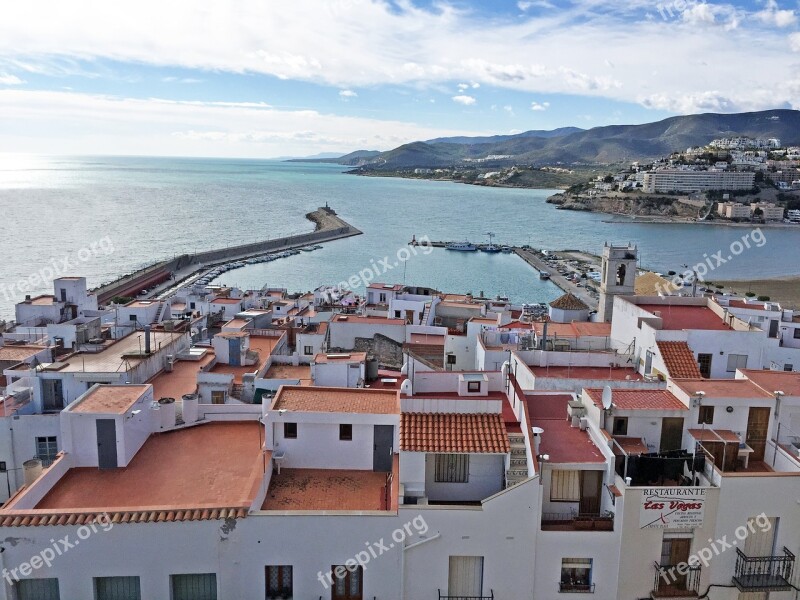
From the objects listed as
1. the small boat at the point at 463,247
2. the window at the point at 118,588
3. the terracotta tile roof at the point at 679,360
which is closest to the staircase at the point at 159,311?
the window at the point at 118,588

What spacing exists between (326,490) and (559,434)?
465 cm

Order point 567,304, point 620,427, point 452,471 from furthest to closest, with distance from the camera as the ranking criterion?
point 567,304 < point 620,427 < point 452,471

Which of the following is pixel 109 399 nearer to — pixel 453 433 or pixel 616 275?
pixel 453 433

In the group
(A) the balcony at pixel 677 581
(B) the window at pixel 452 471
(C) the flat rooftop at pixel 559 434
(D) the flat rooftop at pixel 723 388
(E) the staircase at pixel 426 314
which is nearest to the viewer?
(A) the balcony at pixel 677 581

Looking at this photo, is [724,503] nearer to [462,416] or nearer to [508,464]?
[508,464]

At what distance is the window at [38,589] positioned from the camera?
1000 centimetres

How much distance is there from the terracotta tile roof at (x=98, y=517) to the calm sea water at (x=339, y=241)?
50693 mm

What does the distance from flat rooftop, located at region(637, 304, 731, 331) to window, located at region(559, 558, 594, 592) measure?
9.50m

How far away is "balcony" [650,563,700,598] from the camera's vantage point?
10.6 m

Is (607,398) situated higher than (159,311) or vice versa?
(607,398)

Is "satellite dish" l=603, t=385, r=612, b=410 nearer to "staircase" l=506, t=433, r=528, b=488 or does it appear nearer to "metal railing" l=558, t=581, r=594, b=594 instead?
"staircase" l=506, t=433, r=528, b=488

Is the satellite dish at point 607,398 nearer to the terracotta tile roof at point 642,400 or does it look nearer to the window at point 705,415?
the terracotta tile roof at point 642,400

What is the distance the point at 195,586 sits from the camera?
33.8 ft

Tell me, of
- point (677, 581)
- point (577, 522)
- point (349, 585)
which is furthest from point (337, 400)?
point (677, 581)
